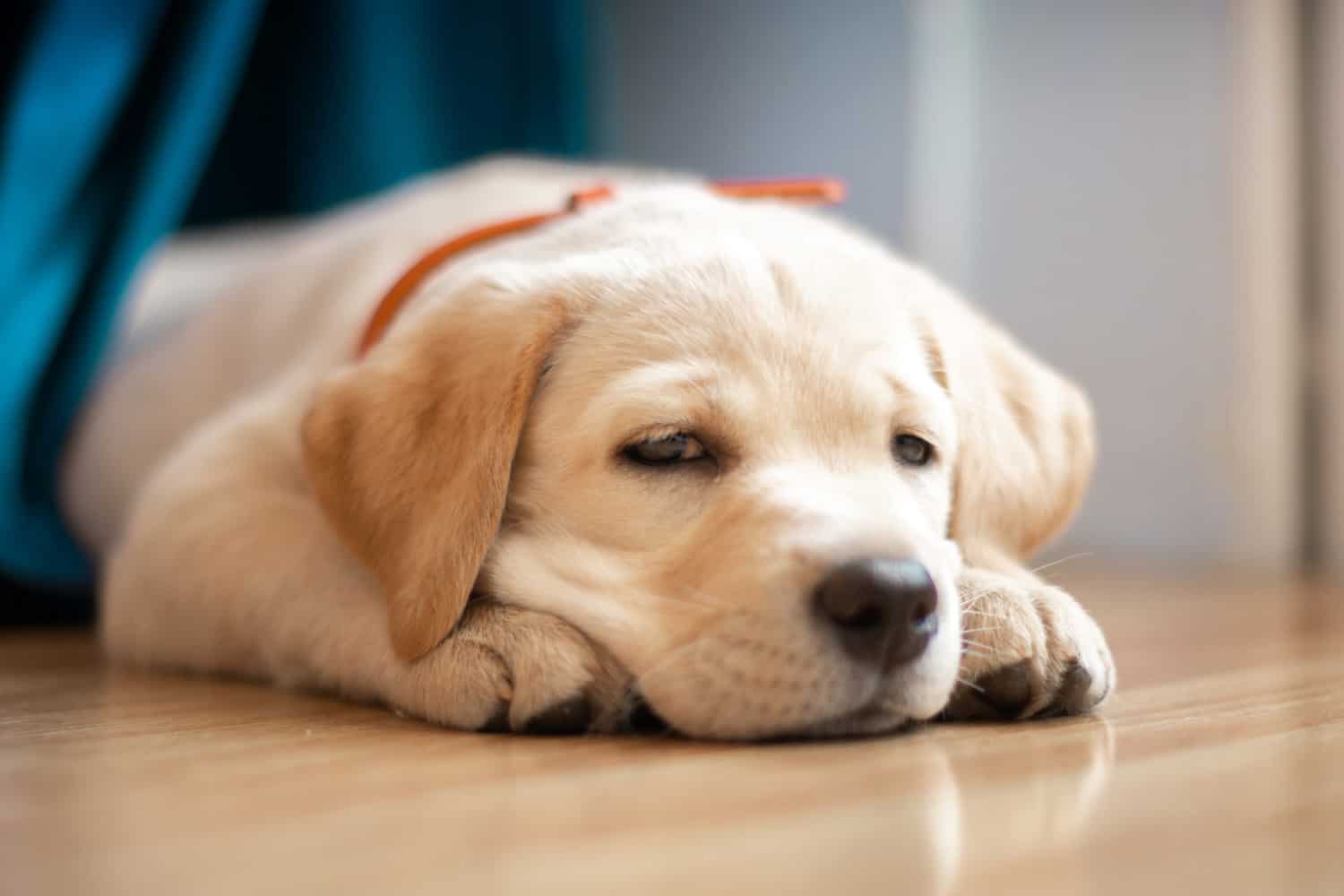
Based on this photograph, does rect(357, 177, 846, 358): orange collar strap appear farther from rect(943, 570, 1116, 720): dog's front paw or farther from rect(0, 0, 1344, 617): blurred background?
rect(0, 0, 1344, 617): blurred background

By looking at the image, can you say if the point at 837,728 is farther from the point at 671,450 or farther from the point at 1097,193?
the point at 1097,193

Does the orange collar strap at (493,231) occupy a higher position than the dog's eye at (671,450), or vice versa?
the orange collar strap at (493,231)

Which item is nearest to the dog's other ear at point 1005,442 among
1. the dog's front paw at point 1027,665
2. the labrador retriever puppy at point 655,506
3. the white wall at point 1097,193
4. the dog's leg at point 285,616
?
the labrador retriever puppy at point 655,506

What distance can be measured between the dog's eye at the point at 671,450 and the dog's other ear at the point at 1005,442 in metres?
0.51

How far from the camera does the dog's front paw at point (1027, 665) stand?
74.6 inches

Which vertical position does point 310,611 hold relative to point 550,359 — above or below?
below

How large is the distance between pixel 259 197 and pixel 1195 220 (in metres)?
3.63

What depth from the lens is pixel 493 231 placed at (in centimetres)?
272

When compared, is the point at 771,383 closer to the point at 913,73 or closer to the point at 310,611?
the point at 310,611

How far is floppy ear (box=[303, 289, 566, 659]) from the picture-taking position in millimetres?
1988

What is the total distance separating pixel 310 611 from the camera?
2.23 metres

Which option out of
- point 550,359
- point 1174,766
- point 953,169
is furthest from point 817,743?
point 953,169

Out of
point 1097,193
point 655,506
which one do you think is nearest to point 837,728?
point 655,506

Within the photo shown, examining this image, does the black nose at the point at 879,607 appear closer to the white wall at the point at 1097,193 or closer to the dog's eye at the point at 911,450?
the dog's eye at the point at 911,450
